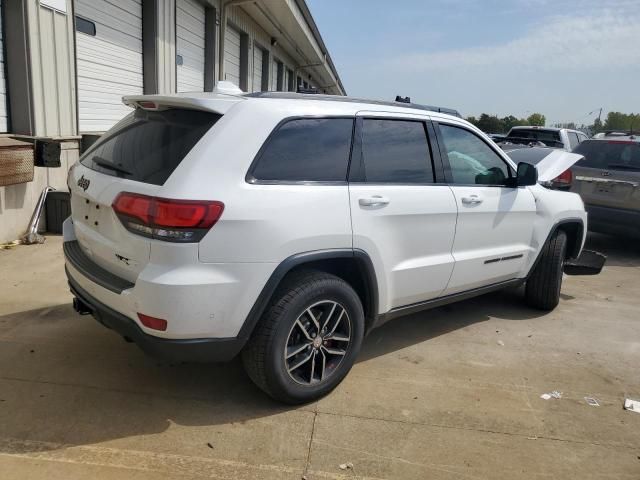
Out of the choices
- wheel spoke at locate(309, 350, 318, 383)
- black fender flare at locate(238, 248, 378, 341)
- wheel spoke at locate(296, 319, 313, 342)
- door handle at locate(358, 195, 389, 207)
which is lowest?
wheel spoke at locate(309, 350, 318, 383)

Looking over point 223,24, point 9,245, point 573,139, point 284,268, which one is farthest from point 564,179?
point 223,24

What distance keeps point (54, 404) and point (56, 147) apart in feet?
13.4

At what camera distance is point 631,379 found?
3.81 m

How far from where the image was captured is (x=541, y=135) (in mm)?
13391

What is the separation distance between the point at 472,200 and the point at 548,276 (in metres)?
1.50

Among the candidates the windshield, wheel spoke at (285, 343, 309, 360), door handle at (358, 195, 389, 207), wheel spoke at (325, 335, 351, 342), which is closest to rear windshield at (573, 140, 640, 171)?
the windshield

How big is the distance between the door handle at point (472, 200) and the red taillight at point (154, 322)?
7.57 feet

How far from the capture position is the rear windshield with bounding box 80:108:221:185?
2.76m

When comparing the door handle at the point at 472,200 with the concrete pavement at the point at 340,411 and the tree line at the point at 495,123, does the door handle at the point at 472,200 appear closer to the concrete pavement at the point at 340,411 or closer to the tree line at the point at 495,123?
the concrete pavement at the point at 340,411

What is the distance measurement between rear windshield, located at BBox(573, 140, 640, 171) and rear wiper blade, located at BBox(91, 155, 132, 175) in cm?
700

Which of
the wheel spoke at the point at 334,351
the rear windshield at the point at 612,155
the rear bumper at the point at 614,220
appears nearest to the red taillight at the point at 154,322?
the wheel spoke at the point at 334,351

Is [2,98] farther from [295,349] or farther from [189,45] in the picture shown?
[189,45]

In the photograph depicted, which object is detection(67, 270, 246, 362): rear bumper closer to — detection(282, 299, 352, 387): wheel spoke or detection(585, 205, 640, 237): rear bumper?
detection(282, 299, 352, 387): wheel spoke

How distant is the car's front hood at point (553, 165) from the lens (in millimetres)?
5026
